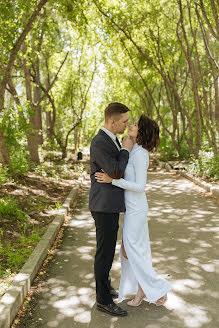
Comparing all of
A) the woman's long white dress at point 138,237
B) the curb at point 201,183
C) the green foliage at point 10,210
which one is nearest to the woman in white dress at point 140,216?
the woman's long white dress at point 138,237

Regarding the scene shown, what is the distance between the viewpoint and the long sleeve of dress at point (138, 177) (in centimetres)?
376

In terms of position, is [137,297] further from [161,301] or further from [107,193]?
[107,193]

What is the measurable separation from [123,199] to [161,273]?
1694mm

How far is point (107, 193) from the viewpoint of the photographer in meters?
3.81

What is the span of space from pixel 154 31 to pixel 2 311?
58.7ft

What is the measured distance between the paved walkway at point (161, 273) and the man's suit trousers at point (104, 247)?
25 centimetres

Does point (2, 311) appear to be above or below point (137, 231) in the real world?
below

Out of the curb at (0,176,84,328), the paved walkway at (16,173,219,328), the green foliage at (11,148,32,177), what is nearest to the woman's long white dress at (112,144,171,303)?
the paved walkway at (16,173,219,328)

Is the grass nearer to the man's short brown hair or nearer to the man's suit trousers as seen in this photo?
the man's suit trousers

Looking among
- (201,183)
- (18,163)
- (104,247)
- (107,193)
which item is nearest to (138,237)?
(104,247)

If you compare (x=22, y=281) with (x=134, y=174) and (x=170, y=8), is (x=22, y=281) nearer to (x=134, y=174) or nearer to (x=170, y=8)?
(x=134, y=174)

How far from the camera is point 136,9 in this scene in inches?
623

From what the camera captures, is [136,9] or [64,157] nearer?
[136,9]

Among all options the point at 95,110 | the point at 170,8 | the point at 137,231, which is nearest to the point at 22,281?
the point at 137,231
